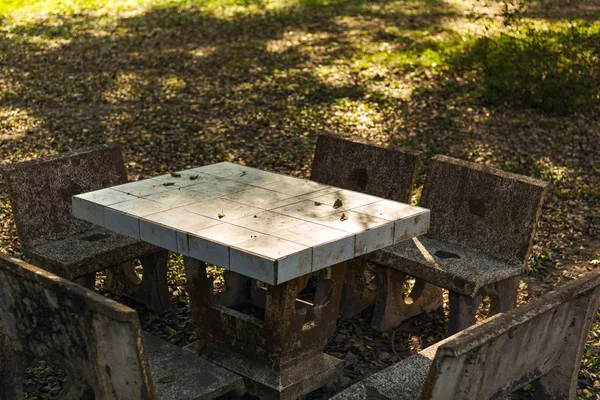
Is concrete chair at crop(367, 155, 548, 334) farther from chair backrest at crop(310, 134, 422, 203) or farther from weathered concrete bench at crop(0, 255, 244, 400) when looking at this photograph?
weathered concrete bench at crop(0, 255, 244, 400)

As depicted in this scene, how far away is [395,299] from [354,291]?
0.39 m

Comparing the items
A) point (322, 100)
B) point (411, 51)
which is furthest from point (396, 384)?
point (411, 51)

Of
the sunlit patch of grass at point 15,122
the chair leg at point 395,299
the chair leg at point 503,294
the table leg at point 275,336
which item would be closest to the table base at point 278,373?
the table leg at point 275,336

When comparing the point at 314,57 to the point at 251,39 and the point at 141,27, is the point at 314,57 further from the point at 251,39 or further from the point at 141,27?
the point at 141,27

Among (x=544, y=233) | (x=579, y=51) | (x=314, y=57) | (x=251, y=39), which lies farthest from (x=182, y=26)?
(x=544, y=233)

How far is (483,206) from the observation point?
21.2ft

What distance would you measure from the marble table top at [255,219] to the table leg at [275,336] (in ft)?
1.29

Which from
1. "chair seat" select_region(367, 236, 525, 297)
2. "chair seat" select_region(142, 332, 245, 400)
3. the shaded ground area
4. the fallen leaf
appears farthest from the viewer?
the shaded ground area

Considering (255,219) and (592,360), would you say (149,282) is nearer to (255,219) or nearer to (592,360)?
(255,219)

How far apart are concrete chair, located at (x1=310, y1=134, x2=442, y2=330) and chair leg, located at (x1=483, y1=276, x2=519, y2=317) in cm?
64

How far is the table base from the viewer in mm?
5434

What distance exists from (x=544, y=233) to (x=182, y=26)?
10.6 meters

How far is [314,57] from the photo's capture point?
14648mm

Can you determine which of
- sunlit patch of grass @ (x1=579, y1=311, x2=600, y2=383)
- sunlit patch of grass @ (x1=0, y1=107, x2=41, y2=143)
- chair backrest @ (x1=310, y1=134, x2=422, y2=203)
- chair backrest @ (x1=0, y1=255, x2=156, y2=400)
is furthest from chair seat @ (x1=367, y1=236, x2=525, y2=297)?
sunlit patch of grass @ (x1=0, y1=107, x2=41, y2=143)
